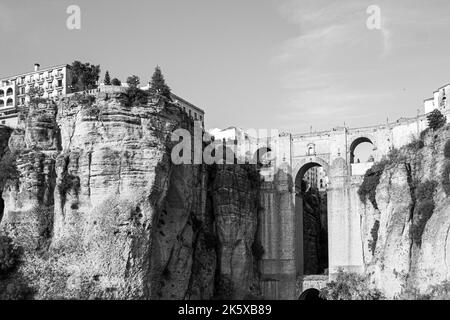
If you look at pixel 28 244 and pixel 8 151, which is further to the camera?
pixel 8 151

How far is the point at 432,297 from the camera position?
55625 millimetres

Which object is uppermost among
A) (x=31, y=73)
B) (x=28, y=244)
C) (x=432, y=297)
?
(x=31, y=73)

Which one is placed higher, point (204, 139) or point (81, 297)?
point (204, 139)

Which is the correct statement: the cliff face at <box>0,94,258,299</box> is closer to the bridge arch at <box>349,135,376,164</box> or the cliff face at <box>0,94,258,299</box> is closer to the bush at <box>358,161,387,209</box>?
the bush at <box>358,161,387,209</box>

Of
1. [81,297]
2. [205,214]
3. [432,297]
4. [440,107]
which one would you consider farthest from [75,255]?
[440,107]

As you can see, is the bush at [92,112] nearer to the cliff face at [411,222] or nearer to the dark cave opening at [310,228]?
the cliff face at [411,222]

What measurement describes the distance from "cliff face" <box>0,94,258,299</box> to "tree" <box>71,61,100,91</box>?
33.5 feet

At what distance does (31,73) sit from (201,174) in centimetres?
2530

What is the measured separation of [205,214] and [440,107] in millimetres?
21309

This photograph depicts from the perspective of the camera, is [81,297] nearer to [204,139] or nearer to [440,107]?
[204,139]

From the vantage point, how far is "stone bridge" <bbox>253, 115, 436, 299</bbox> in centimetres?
6956

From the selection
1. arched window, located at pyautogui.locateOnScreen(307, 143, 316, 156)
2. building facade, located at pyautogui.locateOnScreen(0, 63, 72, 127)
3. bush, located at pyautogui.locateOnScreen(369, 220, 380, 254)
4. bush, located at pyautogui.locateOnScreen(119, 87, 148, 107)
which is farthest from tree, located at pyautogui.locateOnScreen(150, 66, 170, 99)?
bush, located at pyautogui.locateOnScreen(369, 220, 380, 254)
